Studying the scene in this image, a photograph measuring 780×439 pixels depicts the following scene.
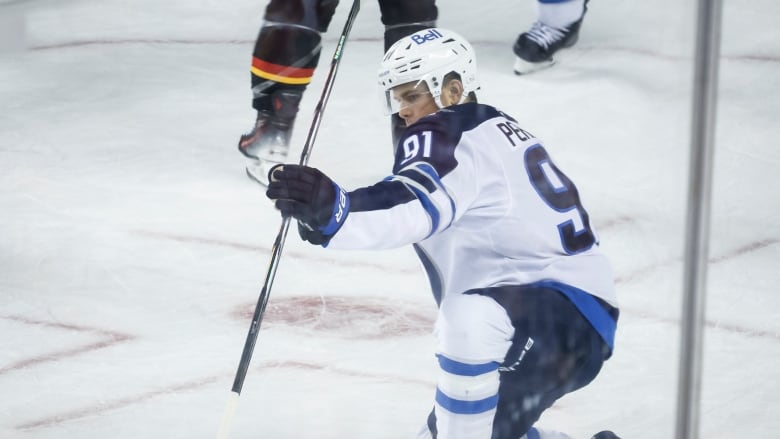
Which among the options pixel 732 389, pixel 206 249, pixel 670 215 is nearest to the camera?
pixel 670 215

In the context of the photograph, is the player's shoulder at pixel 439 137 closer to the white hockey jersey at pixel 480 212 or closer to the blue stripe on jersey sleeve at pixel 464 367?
the white hockey jersey at pixel 480 212

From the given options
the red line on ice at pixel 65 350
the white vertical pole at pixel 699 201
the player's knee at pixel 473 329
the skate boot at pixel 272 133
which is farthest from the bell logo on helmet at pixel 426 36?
the red line on ice at pixel 65 350

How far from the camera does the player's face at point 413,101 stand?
3.00ft

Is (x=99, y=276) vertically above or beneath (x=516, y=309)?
beneath

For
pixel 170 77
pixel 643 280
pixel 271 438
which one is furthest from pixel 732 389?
pixel 170 77

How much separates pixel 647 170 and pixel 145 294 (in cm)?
66

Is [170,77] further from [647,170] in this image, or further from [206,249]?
[647,170]

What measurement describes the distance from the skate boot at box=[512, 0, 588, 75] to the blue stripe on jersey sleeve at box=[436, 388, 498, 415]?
1.03 ft

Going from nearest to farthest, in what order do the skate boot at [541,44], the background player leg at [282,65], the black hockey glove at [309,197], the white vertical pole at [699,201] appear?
1. the white vertical pole at [699,201]
2. the black hockey glove at [309,197]
3. the background player leg at [282,65]
4. the skate boot at [541,44]

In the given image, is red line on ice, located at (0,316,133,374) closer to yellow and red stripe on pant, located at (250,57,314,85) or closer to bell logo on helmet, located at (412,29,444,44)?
yellow and red stripe on pant, located at (250,57,314,85)

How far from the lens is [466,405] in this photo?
893mm

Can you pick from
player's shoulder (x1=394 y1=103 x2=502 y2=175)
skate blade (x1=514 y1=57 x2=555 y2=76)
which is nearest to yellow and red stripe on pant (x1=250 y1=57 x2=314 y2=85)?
player's shoulder (x1=394 y1=103 x2=502 y2=175)

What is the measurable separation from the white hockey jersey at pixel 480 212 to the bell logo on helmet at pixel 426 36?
6 centimetres

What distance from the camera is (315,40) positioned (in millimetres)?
908
